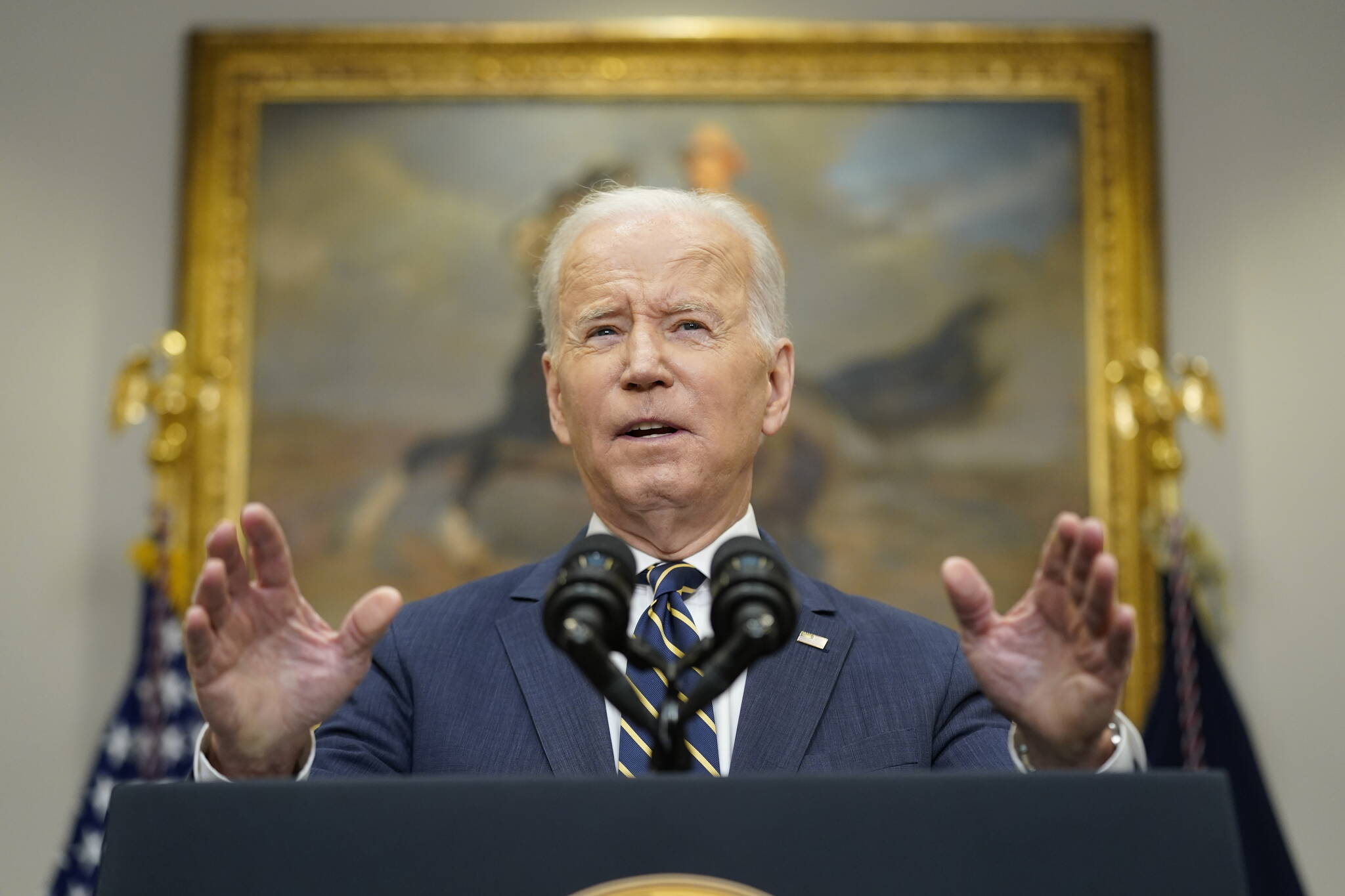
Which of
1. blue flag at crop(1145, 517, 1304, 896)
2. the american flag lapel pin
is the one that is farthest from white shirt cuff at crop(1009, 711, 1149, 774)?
blue flag at crop(1145, 517, 1304, 896)

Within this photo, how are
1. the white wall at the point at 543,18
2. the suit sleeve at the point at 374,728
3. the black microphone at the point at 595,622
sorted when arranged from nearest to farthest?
the black microphone at the point at 595,622 < the suit sleeve at the point at 374,728 < the white wall at the point at 543,18

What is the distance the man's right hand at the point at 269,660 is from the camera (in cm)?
176

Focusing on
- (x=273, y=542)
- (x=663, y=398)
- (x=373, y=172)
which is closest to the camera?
(x=273, y=542)

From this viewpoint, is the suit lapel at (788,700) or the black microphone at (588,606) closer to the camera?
the black microphone at (588,606)

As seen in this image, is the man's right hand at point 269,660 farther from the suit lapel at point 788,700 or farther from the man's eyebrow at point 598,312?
the man's eyebrow at point 598,312

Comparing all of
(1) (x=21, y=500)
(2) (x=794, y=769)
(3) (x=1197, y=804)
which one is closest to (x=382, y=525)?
(1) (x=21, y=500)

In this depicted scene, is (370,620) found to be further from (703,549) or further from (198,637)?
(703,549)

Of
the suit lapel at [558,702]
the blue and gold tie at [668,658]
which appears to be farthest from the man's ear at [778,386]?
the suit lapel at [558,702]

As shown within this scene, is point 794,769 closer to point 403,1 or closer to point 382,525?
point 382,525

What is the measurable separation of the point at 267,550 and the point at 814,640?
980mm

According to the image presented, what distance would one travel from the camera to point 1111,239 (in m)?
5.64

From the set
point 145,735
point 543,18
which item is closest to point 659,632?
point 145,735

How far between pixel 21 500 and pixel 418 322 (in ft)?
5.42

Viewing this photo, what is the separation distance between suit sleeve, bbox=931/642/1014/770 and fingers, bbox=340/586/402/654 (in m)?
0.97
